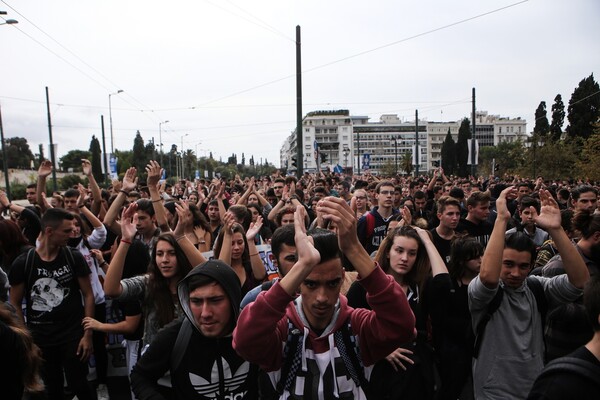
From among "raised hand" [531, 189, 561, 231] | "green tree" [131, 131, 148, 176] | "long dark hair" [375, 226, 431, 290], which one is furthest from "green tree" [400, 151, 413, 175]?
"raised hand" [531, 189, 561, 231]

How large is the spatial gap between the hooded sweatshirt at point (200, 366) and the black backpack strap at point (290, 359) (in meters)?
0.51

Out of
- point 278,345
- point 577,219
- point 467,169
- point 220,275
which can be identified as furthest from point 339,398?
point 467,169

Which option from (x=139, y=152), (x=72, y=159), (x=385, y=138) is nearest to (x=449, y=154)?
(x=139, y=152)

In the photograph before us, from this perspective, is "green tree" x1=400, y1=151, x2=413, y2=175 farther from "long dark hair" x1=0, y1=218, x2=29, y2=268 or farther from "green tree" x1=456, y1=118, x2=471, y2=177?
"long dark hair" x1=0, y1=218, x2=29, y2=268

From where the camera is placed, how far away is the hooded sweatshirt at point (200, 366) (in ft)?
7.60

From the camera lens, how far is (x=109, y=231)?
5.86m

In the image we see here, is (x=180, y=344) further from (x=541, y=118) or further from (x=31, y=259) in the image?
(x=541, y=118)

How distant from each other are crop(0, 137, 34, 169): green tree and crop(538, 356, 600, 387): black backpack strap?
101857 millimetres

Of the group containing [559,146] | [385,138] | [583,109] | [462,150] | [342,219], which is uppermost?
[385,138]

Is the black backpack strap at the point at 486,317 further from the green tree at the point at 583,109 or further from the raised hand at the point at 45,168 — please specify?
the green tree at the point at 583,109

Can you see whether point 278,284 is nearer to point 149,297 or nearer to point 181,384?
point 181,384

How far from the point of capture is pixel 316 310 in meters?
1.93

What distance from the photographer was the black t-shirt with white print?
159 inches

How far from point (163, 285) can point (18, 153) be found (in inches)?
4171
